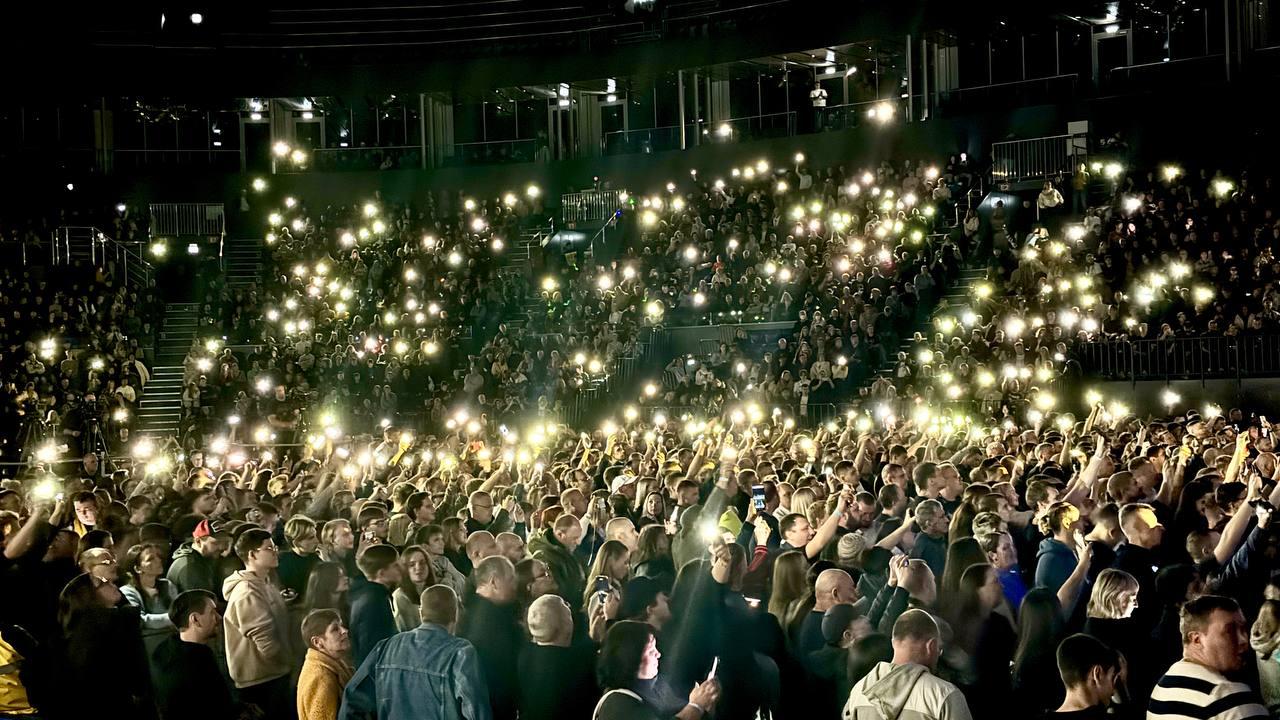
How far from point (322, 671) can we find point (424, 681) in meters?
0.66

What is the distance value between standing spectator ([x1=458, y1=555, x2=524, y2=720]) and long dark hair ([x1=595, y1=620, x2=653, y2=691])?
1304 millimetres

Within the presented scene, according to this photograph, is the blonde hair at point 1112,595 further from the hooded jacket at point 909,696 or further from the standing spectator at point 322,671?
the standing spectator at point 322,671

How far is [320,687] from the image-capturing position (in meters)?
6.54

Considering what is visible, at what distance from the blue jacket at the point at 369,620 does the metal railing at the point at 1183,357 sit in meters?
19.8

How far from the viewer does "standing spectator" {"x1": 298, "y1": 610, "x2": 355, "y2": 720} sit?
6.53 m

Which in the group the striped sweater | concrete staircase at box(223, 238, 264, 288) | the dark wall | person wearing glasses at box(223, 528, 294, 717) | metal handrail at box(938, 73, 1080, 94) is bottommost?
person wearing glasses at box(223, 528, 294, 717)

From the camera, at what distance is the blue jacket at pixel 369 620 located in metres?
7.57

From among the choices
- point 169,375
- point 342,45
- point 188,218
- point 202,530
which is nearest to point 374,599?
point 202,530

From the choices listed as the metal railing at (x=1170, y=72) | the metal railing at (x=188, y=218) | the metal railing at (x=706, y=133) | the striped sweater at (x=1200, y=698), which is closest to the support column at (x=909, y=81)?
the metal railing at (x=706, y=133)

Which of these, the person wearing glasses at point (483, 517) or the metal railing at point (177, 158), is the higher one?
the metal railing at point (177, 158)

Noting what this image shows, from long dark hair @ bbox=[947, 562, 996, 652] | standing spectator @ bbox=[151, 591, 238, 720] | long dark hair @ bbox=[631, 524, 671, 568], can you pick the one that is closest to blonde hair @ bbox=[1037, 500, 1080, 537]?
long dark hair @ bbox=[947, 562, 996, 652]

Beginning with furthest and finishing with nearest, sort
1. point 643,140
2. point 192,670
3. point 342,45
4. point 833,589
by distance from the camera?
point 643,140 < point 342,45 < point 833,589 < point 192,670

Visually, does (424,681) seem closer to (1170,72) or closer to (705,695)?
(705,695)

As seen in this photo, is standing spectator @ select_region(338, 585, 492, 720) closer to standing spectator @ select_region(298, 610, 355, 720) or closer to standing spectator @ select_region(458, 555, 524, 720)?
standing spectator @ select_region(298, 610, 355, 720)
